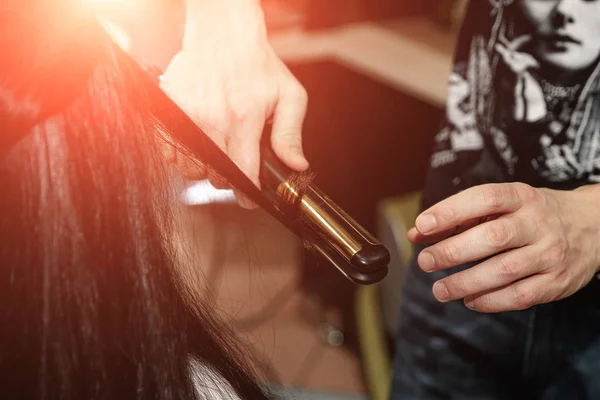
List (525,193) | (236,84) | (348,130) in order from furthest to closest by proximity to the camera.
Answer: (348,130)
(236,84)
(525,193)

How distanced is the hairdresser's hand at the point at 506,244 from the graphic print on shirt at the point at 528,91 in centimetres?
23

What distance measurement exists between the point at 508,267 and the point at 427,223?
3.8 inches

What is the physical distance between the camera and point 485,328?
37.8 inches

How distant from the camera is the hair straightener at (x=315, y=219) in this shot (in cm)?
50

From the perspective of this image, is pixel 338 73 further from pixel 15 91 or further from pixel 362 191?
pixel 15 91

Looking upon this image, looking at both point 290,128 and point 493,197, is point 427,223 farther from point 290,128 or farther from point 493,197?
point 290,128

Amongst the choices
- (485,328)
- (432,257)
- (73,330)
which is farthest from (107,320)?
(485,328)

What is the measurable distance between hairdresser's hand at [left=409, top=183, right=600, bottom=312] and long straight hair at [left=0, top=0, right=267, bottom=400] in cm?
25

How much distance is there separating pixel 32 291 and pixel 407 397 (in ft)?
2.68

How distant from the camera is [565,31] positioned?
80 cm

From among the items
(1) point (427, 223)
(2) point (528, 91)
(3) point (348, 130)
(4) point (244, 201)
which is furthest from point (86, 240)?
(3) point (348, 130)

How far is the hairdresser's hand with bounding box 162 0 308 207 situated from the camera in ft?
2.03

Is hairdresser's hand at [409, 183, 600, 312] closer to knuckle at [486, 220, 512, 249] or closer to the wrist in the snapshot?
knuckle at [486, 220, 512, 249]

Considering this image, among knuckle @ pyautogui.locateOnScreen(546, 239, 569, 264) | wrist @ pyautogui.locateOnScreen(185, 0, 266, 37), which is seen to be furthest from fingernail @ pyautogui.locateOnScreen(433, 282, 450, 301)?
wrist @ pyautogui.locateOnScreen(185, 0, 266, 37)
